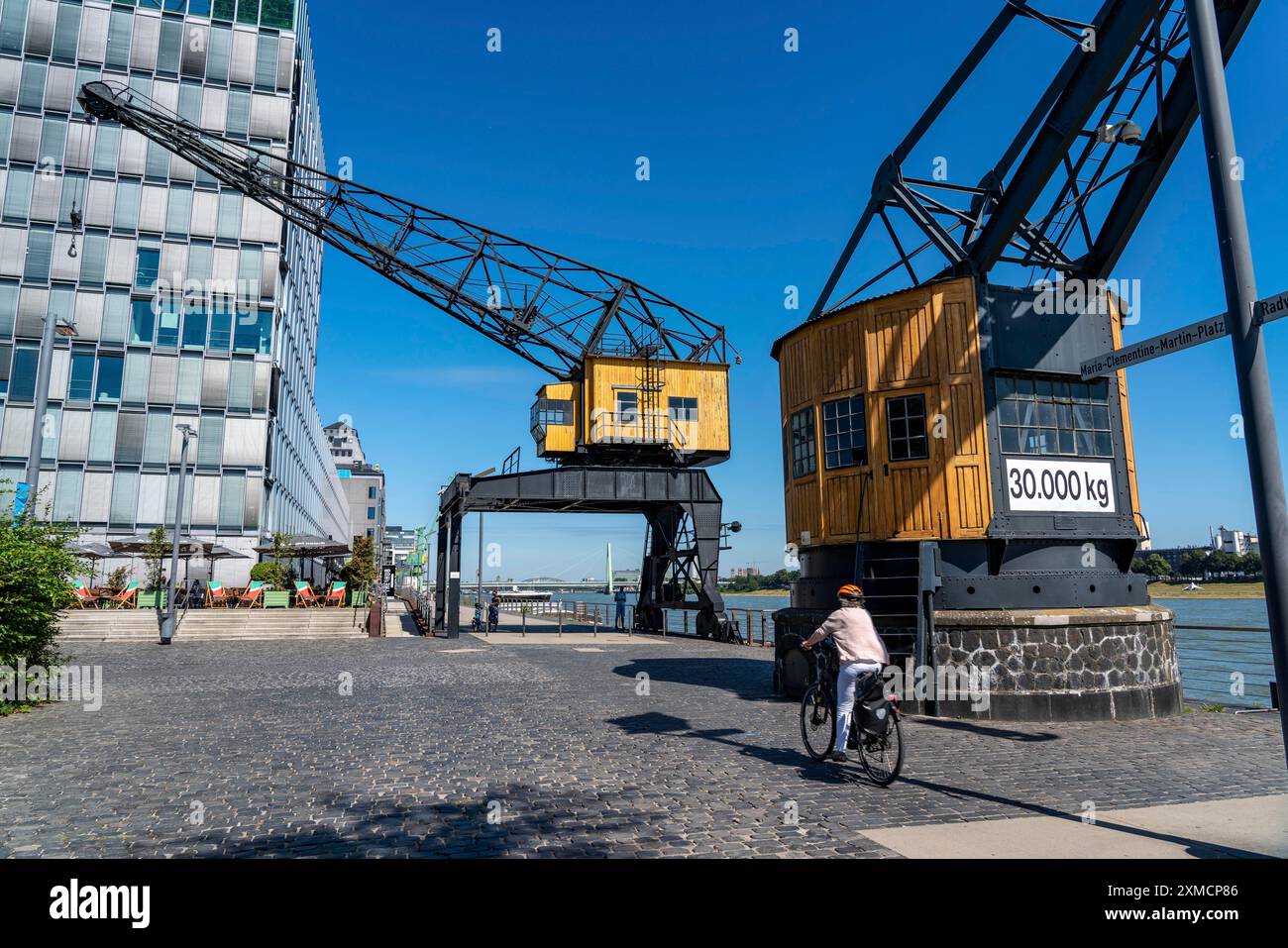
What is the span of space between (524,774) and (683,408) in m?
24.9

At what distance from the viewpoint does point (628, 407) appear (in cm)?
3128

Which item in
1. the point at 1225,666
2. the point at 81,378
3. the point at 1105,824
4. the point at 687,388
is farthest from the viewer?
the point at 81,378

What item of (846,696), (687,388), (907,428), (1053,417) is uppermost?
(687,388)

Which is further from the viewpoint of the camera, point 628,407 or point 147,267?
point 147,267

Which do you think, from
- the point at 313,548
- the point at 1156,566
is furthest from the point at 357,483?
the point at 1156,566

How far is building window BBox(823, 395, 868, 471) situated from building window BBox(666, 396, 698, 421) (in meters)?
18.5

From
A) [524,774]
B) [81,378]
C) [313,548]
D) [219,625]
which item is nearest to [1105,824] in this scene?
[524,774]

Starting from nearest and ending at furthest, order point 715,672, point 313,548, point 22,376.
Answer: point 715,672
point 313,548
point 22,376

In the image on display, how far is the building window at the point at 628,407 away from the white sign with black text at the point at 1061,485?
20.5m

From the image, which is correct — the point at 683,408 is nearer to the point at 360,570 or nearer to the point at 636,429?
the point at 636,429

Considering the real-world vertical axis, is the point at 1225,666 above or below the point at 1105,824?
below

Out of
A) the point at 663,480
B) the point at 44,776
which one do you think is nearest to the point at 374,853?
the point at 44,776

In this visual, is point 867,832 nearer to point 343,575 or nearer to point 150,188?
point 343,575

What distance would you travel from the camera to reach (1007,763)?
830 cm
